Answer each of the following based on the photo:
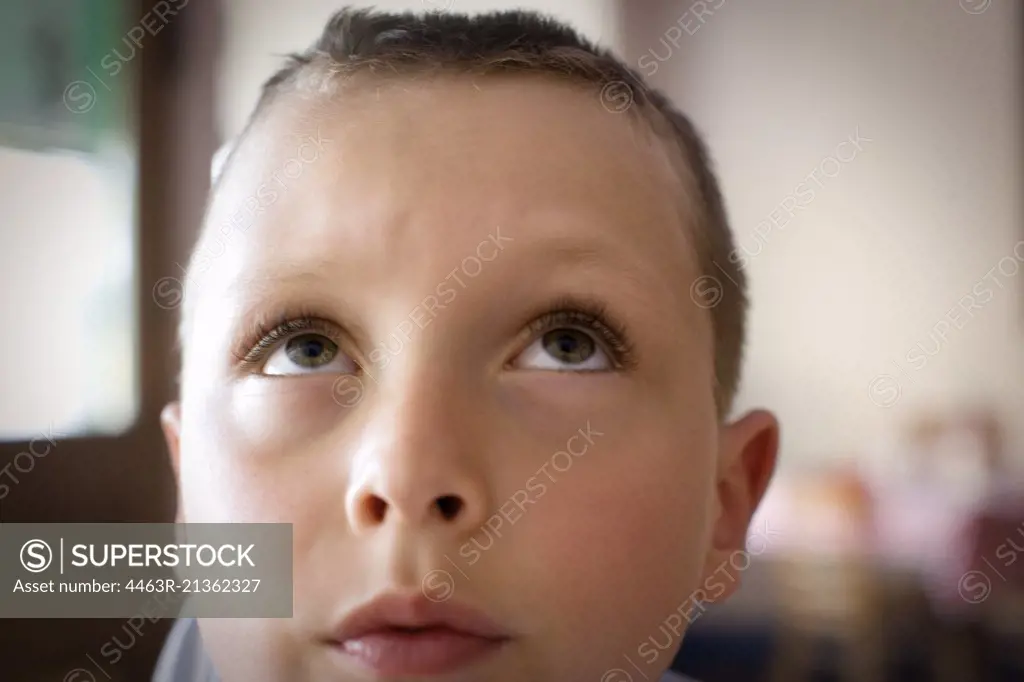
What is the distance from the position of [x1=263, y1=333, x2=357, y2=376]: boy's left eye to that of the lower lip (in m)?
0.19

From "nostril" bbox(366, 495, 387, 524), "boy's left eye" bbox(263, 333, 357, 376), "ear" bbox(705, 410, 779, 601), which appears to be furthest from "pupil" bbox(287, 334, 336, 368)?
"ear" bbox(705, 410, 779, 601)

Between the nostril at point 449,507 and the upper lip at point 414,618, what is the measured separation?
0.05m

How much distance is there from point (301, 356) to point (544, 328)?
0.18 meters

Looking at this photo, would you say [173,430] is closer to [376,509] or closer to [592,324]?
[376,509]

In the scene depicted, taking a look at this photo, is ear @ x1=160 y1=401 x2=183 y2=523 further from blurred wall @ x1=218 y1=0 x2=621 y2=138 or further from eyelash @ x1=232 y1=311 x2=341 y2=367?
blurred wall @ x1=218 y1=0 x2=621 y2=138

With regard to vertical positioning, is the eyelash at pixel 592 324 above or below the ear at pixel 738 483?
above

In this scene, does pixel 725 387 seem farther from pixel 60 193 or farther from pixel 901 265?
pixel 60 193

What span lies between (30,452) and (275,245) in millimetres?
281

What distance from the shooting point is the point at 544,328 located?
555mm

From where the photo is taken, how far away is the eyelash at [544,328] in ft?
1.81

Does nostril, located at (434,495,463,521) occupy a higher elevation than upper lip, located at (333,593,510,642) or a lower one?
higher

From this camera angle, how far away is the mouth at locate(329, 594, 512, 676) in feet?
1.69

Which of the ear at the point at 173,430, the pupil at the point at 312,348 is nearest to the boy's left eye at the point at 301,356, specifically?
the pupil at the point at 312,348

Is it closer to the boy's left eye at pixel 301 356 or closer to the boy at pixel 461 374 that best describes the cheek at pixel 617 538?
the boy at pixel 461 374
